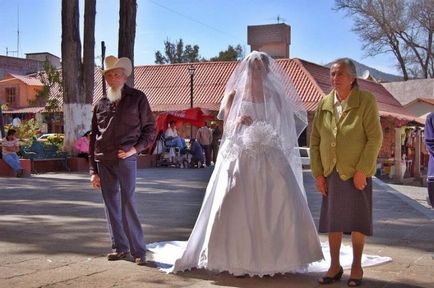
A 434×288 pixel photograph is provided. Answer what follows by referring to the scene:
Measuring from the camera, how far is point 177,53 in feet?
254

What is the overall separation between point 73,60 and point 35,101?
86.9 ft

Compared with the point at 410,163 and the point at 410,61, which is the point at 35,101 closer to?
the point at 410,163

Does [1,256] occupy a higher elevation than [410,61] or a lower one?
lower

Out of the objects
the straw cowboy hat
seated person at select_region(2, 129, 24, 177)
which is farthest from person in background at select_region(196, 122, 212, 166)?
the straw cowboy hat

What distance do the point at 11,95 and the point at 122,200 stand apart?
47043 mm

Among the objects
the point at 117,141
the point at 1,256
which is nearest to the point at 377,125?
the point at 117,141

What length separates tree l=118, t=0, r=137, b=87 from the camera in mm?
18875

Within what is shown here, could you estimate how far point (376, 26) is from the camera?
5203 centimetres

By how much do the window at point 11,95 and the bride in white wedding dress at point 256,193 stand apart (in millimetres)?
47103

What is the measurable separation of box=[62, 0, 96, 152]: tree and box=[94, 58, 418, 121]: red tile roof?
16274 mm

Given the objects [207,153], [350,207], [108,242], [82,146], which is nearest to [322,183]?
[350,207]

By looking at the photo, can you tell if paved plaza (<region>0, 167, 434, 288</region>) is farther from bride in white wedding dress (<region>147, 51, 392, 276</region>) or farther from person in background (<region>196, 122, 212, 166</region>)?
person in background (<region>196, 122, 212, 166</region>)

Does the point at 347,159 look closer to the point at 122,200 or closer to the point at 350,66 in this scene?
the point at 350,66

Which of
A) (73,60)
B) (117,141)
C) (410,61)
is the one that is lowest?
(117,141)
